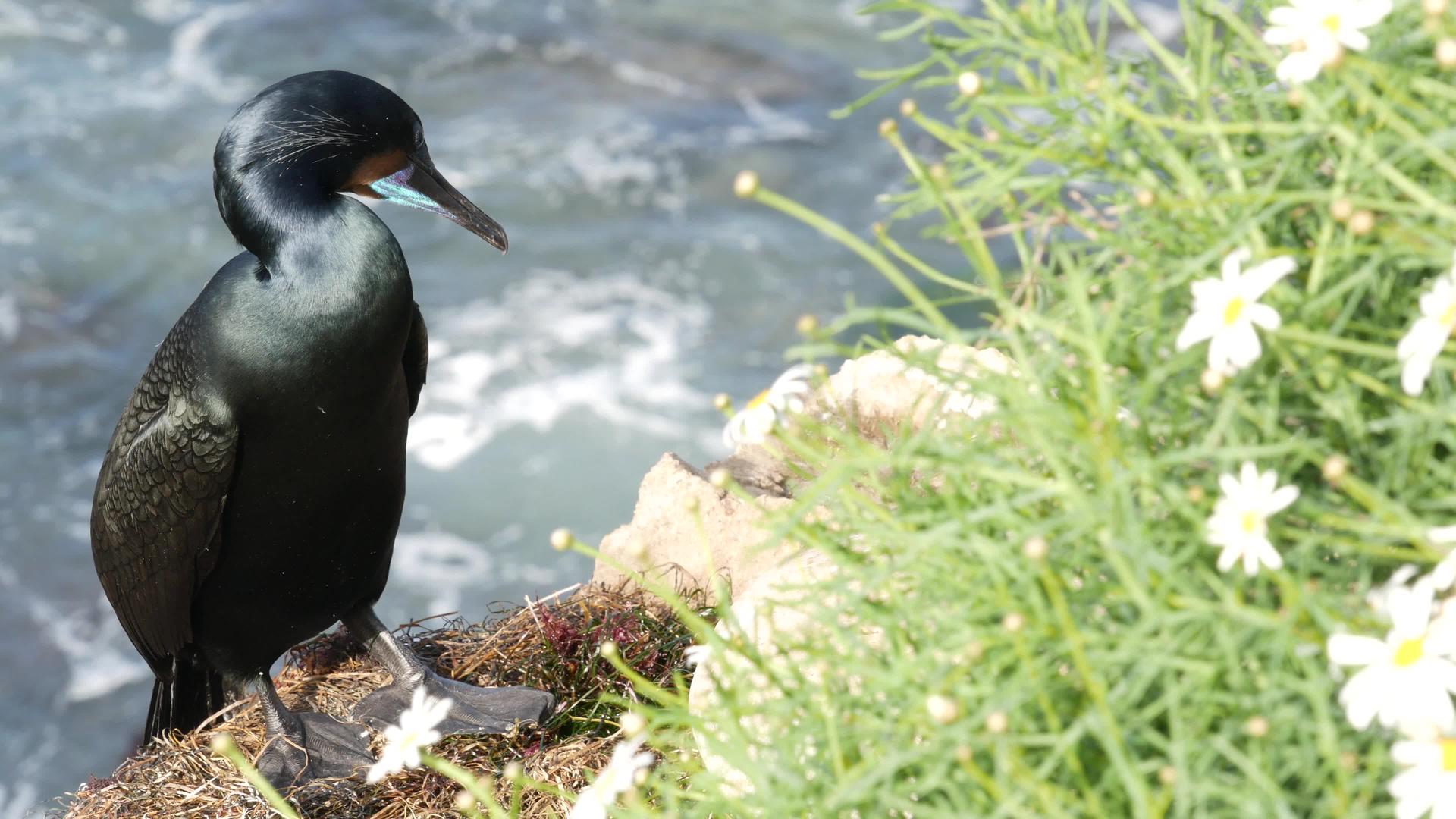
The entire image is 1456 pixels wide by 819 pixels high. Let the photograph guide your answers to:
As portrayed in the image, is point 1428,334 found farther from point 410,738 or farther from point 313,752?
point 313,752

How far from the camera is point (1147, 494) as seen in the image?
3.60 feet

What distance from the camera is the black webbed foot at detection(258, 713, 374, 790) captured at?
2871mm

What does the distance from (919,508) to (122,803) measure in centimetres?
221

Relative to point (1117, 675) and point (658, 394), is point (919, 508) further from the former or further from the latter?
point (658, 394)

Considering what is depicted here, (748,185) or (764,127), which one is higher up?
(748,185)

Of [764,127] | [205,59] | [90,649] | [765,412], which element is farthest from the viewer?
[205,59]

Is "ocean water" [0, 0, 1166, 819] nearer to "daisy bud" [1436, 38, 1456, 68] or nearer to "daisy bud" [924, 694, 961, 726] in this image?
"daisy bud" [924, 694, 961, 726]

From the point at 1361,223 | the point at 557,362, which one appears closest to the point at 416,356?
the point at 1361,223

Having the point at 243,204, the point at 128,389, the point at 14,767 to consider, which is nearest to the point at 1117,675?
the point at 243,204

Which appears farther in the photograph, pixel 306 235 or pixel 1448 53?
pixel 306 235

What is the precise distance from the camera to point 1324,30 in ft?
3.54

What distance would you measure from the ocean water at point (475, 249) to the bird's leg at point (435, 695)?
11.7 ft

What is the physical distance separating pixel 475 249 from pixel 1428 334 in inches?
338

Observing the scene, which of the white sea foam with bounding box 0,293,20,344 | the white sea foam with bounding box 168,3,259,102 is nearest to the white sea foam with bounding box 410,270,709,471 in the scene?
the white sea foam with bounding box 0,293,20,344
